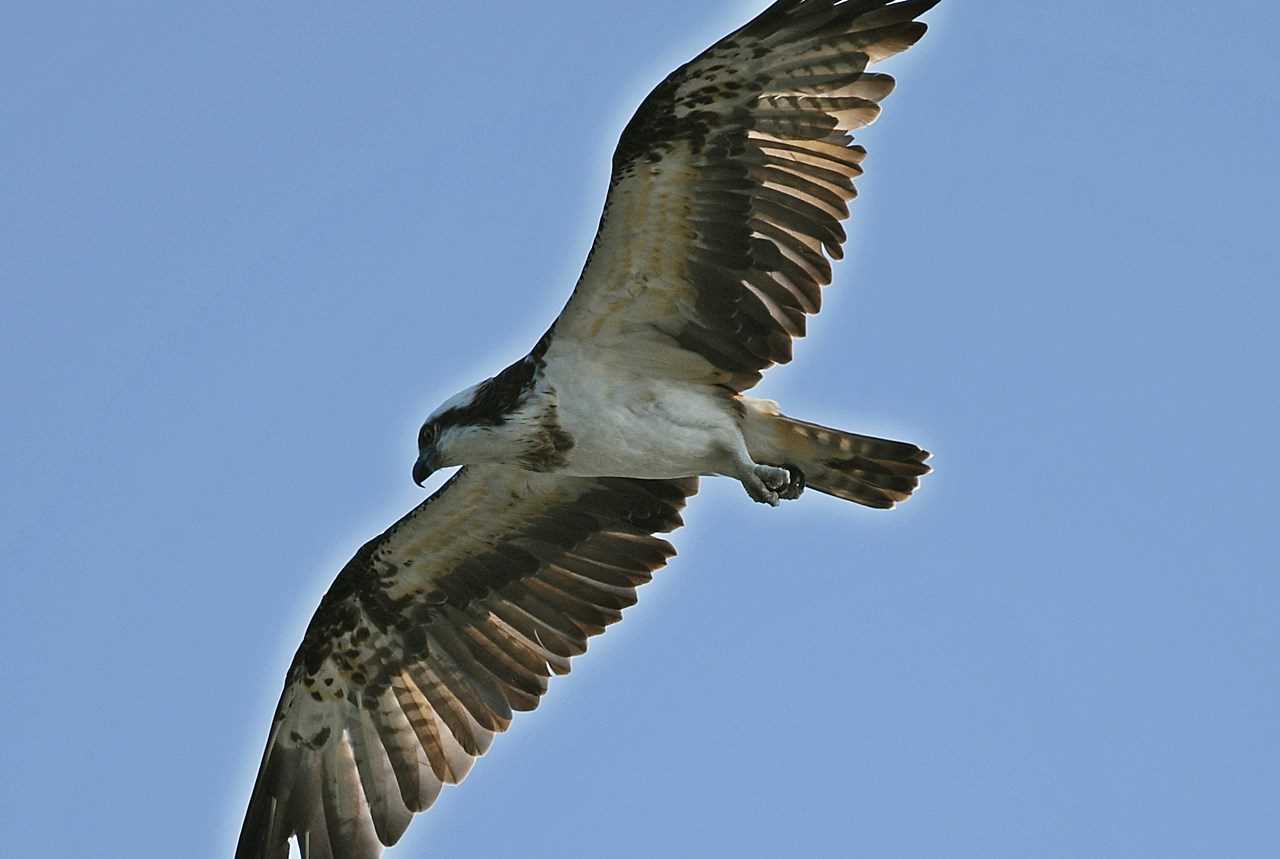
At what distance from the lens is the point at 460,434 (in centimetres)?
1131

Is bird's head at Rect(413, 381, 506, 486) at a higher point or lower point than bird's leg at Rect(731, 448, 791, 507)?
higher

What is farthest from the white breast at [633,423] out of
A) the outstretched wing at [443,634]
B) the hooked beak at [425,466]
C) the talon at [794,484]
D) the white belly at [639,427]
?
the outstretched wing at [443,634]

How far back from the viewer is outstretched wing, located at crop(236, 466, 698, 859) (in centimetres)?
1235

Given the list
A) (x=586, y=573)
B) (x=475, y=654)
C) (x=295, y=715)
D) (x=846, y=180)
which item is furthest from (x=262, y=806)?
(x=846, y=180)

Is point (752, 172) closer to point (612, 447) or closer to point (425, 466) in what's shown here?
point (612, 447)

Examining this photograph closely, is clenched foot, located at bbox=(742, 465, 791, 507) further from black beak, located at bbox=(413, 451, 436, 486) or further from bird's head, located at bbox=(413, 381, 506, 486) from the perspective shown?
black beak, located at bbox=(413, 451, 436, 486)

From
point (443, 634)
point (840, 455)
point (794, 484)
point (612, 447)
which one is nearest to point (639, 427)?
point (612, 447)

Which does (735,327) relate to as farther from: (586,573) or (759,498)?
(586,573)

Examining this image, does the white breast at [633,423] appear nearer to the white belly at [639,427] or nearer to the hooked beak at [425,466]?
the white belly at [639,427]

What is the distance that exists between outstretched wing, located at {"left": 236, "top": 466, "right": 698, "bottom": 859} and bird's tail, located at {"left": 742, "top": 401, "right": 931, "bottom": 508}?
1034 mm

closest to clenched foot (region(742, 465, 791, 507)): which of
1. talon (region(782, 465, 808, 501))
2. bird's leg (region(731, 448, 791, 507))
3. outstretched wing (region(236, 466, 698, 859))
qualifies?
bird's leg (region(731, 448, 791, 507))

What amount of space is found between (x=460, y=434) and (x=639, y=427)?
963 mm

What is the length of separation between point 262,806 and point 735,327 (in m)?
4.03

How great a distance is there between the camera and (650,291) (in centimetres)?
1129
